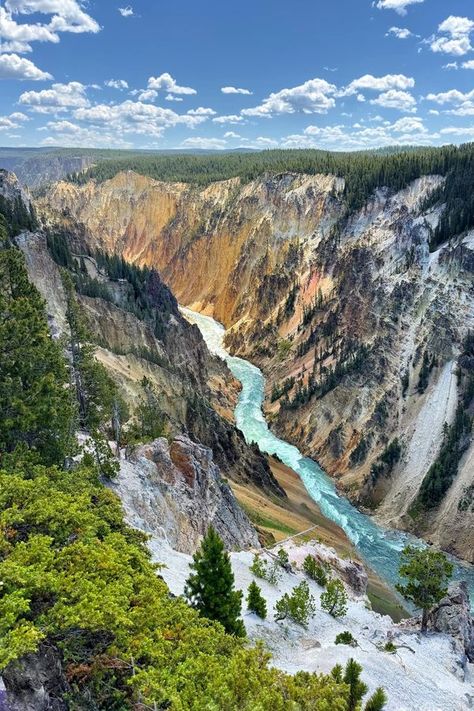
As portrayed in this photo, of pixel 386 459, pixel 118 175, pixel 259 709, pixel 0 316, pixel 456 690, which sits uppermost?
pixel 118 175

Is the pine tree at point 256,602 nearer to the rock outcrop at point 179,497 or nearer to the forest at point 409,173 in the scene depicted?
the rock outcrop at point 179,497

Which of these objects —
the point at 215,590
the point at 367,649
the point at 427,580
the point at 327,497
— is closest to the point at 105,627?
the point at 215,590

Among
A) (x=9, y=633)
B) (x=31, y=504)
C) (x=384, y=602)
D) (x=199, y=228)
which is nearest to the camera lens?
(x=9, y=633)

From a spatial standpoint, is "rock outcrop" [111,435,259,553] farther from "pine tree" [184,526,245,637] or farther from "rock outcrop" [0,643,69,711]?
"rock outcrop" [0,643,69,711]

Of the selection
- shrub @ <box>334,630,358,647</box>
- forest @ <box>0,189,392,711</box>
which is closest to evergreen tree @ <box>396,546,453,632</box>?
shrub @ <box>334,630,358,647</box>

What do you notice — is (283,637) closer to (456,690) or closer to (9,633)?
(456,690)

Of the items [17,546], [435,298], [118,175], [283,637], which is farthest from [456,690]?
[118,175]
